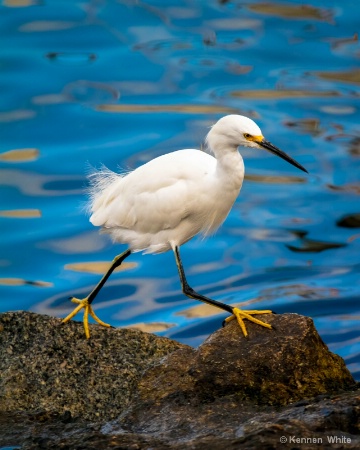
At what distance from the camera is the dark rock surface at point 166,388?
421cm

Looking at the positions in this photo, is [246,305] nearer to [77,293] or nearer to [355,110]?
[77,293]

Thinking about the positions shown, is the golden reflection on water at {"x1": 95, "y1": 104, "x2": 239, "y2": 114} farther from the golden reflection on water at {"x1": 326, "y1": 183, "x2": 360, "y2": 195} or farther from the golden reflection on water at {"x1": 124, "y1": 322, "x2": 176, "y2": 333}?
the golden reflection on water at {"x1": 124, "y1": 322, "x2": 176, "y2": 333}

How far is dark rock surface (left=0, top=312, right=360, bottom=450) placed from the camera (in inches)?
166

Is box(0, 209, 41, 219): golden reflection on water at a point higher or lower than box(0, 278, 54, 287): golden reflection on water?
higher

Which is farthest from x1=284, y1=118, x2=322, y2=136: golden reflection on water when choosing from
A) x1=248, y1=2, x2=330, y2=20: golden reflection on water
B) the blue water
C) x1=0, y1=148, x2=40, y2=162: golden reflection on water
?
x1=0, y1=148, x2=40, y2=162: golden reflection on water

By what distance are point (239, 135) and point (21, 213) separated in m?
5.73

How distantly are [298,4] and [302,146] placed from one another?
11.0ft

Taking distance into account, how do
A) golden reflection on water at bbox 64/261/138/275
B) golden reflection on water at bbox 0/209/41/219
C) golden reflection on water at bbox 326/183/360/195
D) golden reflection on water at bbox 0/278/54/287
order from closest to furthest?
golden reflection on water at bbox 0/278/54/287 → golden reflection on water at bbox 64/261/138/275 → golden reflection on water at bbox 0/209/41/219 → golden reflection on water at bbox 326/183/360/195

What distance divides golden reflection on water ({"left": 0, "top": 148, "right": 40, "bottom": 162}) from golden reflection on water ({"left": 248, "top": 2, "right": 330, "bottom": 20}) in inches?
172

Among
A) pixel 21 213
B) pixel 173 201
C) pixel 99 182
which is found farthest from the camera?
pixel 21 213

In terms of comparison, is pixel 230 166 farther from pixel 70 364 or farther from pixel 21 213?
pixel 21 213

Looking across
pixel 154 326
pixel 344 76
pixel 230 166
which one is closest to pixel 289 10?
pixel 344 76

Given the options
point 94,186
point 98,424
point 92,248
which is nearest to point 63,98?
point 92,248

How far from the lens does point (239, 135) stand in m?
5.41
